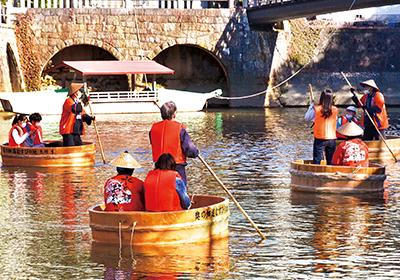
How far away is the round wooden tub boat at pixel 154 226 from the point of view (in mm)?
9320

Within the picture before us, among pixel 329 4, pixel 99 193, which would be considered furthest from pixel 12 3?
pixel 99 193

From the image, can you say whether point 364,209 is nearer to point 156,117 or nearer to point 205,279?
point 205,279

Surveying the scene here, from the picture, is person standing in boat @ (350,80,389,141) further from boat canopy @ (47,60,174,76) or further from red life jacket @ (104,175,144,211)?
boat canopy @ (47,60,174,76)

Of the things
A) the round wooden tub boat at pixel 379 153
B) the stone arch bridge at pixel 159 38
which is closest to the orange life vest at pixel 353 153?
the round wooden tub boat at pixel 379 153

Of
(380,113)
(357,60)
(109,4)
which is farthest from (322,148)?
(357,60)

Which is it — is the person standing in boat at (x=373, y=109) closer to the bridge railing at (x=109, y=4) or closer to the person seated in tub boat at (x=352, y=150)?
the person seated in tub boat at (x=352, y=150)

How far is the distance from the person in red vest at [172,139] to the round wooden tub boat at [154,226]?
81 centimetres

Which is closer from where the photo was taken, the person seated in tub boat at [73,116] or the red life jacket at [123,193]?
the red life jacket at [123,193]

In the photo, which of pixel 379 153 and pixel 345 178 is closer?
pixel 345 178

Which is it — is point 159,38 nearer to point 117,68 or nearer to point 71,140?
point 117,68

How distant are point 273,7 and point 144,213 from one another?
3217cm

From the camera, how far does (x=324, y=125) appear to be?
44.7 feet

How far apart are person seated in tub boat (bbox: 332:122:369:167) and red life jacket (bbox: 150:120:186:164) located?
4191 millimetres

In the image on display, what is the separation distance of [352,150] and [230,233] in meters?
3.80
